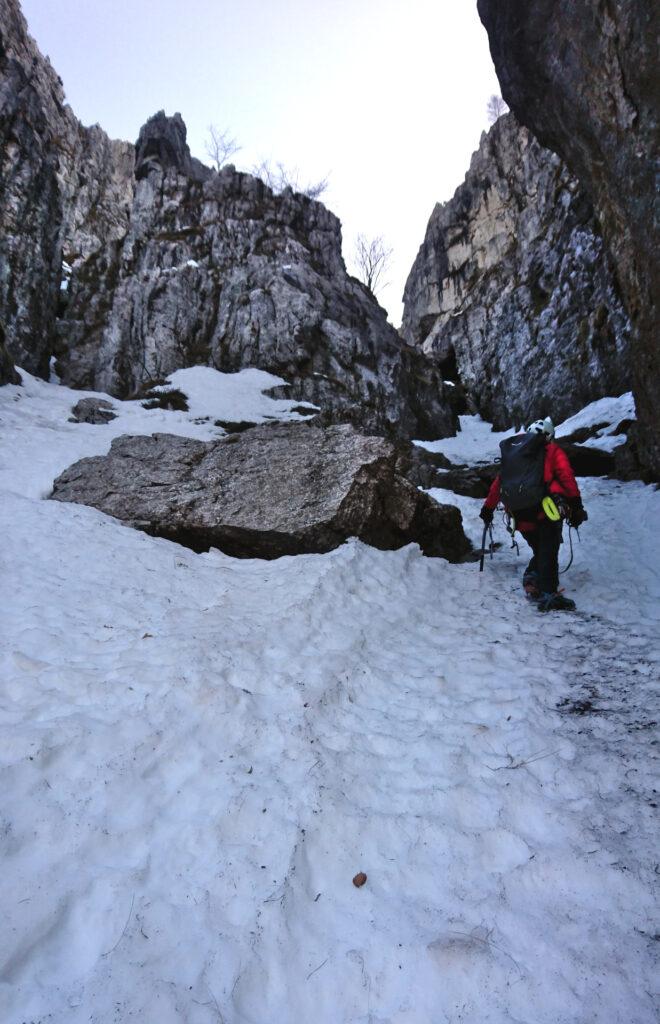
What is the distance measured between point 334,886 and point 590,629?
14.3 feet

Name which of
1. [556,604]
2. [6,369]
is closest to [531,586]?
[556,604]

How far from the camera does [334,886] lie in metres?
2.60

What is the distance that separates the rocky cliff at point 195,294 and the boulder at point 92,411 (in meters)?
7.29

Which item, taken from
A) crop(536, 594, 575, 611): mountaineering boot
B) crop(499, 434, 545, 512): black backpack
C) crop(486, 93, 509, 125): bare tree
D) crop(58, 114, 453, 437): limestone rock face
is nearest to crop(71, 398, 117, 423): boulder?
crop(58, 114, 453, 437): limestone rock face

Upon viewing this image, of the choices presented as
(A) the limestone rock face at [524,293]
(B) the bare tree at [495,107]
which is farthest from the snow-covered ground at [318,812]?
(B) the bare tree at [495,107]

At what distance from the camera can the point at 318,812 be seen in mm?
3035

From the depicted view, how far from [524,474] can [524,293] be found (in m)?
24.5

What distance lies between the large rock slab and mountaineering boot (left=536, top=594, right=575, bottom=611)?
10.5 feet

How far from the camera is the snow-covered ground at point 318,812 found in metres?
2.08

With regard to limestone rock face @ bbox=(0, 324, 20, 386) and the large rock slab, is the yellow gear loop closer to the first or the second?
the large rock slab

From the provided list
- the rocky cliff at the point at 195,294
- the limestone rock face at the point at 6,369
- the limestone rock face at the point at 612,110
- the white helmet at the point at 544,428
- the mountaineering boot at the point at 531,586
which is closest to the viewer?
the mountaineering boot at the point at 531,586

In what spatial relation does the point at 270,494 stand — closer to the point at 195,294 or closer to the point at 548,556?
the point at 548,556

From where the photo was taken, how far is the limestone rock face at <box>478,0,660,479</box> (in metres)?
8.77

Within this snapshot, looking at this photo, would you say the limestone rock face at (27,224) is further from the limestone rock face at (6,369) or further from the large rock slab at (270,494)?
the large rock slab at (270,494)
